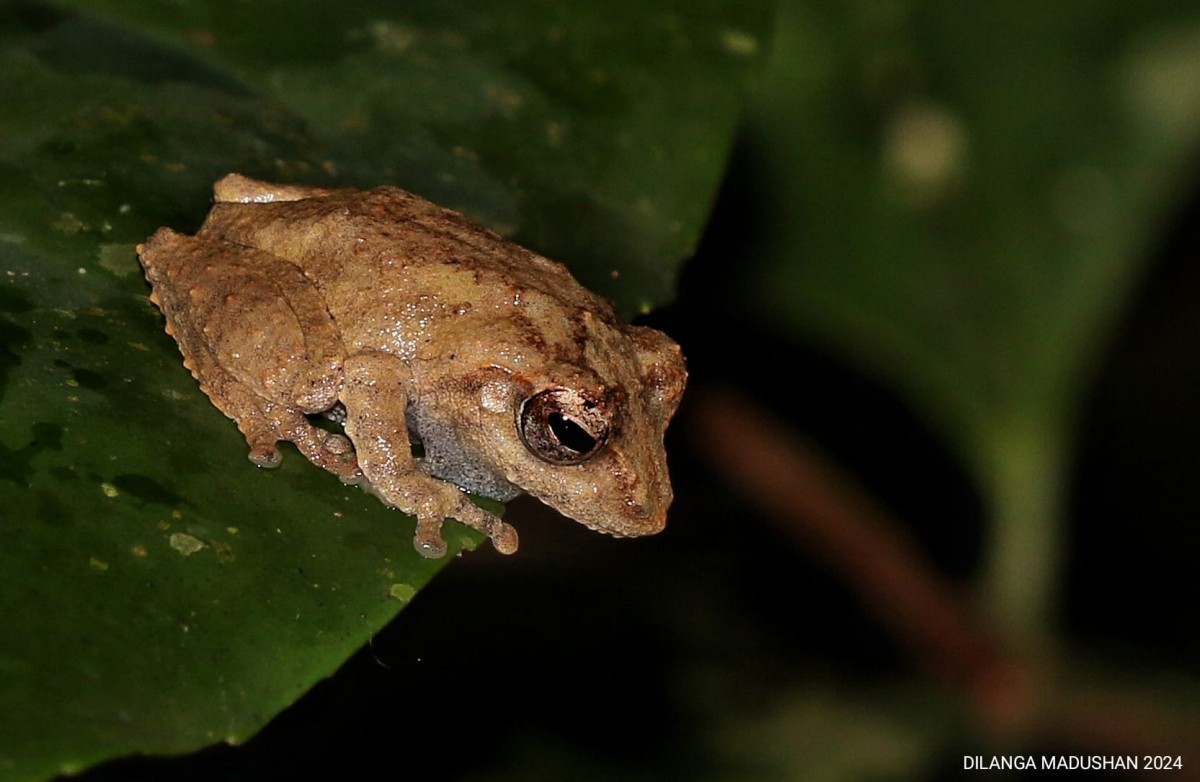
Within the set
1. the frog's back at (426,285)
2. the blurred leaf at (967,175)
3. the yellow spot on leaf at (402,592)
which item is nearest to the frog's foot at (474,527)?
the yellow spot on leaf at (402,592)

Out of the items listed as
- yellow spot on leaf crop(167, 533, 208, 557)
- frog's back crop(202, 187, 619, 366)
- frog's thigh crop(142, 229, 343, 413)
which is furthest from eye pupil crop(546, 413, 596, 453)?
yellow spot on leaf crop(167, 533, 208, 557)

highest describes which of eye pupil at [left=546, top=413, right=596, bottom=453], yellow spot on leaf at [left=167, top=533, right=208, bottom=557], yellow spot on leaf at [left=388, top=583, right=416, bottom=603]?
eye pupil at [left=546, top=413, right=596, bottom=453]

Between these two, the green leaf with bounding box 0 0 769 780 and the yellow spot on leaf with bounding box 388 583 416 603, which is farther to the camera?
the yellow spot on leaf with bounding box 388 583 416 603

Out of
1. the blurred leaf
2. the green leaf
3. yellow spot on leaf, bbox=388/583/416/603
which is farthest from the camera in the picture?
the blurred leaf

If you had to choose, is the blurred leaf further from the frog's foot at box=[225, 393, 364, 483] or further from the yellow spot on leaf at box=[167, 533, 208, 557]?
the yellow spot on leaf at box=[167, 533, 208, 557]

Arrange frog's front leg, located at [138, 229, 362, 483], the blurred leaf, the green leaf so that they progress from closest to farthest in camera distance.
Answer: the green leaf → frog's front leg, located at [138, 229, 362, 483] → the blurred leaf

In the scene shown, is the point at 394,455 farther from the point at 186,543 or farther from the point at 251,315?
the point at 186,543

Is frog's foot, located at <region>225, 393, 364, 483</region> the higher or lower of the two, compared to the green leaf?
lower

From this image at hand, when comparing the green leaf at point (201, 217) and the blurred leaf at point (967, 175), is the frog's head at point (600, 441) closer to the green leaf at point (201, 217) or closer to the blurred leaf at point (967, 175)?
the green leaf at point (201, 217)
